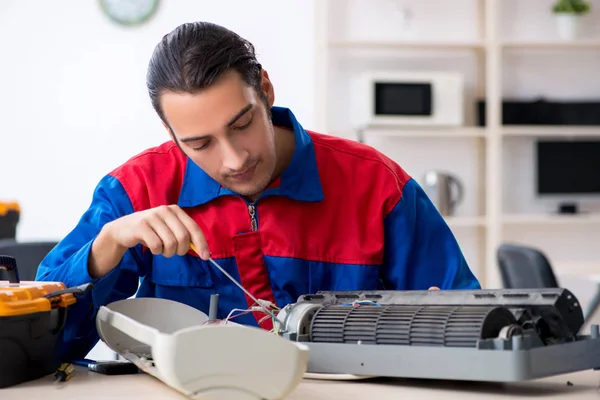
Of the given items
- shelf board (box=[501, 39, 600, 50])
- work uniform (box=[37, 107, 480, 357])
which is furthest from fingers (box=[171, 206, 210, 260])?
shelf board (box=[501, 39, 600, 50])

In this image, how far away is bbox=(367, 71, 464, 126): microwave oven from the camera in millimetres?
4590

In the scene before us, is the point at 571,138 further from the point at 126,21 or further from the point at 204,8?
the point at 126,21

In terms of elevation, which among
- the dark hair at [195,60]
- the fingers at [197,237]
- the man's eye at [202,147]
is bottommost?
the fingers at [197,237]

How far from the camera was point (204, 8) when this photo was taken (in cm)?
479

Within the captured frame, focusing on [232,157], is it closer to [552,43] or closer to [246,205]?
[246,205]

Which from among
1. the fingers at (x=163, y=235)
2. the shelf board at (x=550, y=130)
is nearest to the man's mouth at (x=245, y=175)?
the fingers at (x=163, y=235)

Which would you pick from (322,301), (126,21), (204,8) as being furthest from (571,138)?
(322,301)

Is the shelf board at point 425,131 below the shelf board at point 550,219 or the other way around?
the other way around

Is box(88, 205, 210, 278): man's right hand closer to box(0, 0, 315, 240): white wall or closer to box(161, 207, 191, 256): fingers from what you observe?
box(161, 207, 191, 256): fingers

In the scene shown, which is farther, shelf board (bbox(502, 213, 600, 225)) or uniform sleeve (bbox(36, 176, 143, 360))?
shelf board (bbox(502, 213, 600, 225))

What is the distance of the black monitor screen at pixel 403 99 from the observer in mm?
4594

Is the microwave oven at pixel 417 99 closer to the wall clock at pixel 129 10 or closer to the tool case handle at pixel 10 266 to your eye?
the wall clock at pixel 129 10

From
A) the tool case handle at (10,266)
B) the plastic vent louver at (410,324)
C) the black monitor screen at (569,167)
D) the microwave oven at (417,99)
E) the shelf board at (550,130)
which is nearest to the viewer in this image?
the plastic vent louver at (410,324)

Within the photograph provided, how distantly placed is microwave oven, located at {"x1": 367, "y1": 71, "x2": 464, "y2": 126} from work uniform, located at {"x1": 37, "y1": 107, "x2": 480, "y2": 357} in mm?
2976
